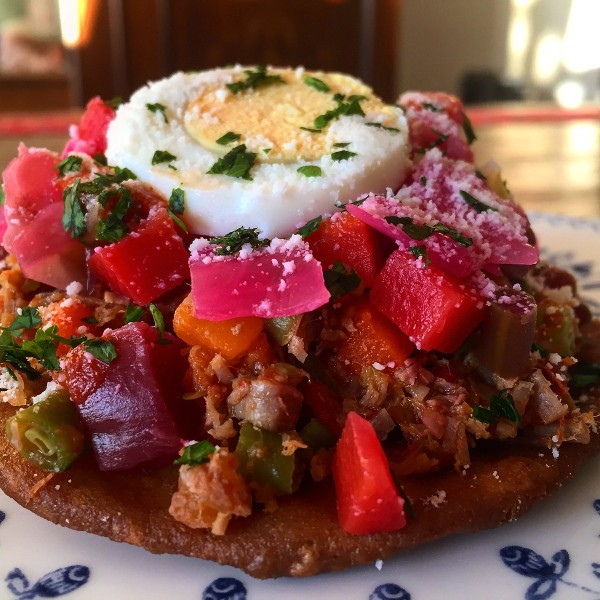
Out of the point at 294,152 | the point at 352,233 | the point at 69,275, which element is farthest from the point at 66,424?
the point at 294,152

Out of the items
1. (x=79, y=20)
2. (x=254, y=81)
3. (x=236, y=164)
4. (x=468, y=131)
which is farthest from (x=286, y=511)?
(x=79, y=20)

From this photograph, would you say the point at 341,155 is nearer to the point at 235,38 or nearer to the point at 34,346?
the point at 34,346

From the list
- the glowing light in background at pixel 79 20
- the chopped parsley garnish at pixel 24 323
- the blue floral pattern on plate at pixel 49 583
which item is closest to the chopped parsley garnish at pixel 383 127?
the chopped parsley garnish at pixel 24 323

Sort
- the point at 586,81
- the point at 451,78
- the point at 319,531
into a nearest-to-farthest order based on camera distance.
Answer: the point at 319,531 → the point at 451,78 → the point at 586,81

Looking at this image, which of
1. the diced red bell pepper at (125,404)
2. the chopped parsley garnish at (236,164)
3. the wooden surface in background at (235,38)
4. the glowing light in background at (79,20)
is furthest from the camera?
the wooden surface in background at (235,38)

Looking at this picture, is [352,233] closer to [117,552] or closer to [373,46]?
[117,552]

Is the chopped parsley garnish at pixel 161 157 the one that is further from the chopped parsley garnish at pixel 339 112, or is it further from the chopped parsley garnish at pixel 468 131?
the chopped parsley garnish at pixel 468 131
